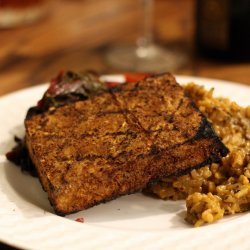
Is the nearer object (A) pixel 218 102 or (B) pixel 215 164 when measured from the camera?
(B) pixel 215 164

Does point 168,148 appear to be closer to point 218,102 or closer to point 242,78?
point 218,102

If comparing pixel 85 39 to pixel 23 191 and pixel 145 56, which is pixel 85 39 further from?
pixel 23 191

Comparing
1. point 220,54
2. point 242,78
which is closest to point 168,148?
point 242,78

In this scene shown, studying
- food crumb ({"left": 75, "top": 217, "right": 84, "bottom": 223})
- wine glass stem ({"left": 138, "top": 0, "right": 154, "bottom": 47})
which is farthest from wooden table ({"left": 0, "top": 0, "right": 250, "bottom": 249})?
food crumb ({"left": 75, "top": 217, "right": 84, "bottom": 223})

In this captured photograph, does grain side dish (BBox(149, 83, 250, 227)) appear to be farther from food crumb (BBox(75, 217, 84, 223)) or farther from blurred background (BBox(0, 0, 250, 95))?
blurred background (BBox(0, 0, 250, 95))

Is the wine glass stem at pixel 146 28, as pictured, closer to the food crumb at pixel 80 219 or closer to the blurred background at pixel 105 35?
the blurred background at pixel 105 35
